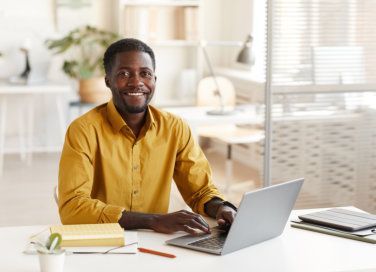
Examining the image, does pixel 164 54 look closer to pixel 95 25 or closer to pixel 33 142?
pixel 95 25

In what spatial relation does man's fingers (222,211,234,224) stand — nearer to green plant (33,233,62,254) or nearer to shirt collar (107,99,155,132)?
shirt collar (107,99,155,132)

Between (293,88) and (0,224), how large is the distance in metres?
2.10

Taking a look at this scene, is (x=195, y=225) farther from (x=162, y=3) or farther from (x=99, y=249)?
(x=162, y=3)

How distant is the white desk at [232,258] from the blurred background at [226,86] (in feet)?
6.18

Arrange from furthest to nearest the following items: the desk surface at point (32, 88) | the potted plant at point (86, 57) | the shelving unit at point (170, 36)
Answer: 1. the shelving unit at point (170, 36)
2. the potted plant at point (86, 57)
3. the desk surface at point (32, 88)

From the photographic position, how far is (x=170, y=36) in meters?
7.16

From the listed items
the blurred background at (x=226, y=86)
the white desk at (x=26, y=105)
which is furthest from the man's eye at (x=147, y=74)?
the white desk at (x=26, y=105)

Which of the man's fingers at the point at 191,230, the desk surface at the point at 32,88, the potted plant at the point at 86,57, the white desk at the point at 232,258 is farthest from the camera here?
the potted plant at the point at 86,57

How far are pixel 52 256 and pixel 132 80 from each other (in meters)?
0.82

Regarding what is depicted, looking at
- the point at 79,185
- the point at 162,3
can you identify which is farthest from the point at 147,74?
the point at 162,3

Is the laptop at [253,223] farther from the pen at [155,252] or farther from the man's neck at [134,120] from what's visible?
the man's neck at [134,120]

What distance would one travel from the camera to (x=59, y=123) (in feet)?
23.8

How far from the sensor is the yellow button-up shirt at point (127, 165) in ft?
7.63

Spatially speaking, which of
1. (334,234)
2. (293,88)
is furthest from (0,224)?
(334,234)
